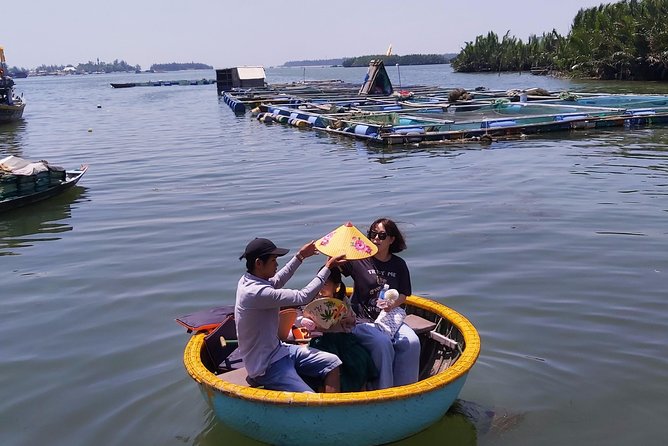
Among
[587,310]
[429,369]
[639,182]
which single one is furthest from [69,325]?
[639,182]

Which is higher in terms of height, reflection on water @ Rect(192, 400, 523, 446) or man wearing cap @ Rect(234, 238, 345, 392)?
man wearing cap @ Rect(234, 238, 345, 392)

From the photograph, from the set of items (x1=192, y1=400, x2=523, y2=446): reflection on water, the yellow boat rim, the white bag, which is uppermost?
the white bag

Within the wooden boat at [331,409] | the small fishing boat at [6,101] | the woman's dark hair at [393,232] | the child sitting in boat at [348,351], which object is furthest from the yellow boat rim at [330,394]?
the small fishing boat at [6,101]

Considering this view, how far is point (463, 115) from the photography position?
96.8ft

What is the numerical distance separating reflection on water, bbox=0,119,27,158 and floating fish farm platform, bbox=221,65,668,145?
1114 cm

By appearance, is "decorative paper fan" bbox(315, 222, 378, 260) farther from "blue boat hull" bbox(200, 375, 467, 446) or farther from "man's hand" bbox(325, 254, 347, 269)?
"blue boat hull" bbox(200, 375, 467, 446)

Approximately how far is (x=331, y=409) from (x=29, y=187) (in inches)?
465

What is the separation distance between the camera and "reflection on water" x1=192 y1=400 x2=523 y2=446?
531cm

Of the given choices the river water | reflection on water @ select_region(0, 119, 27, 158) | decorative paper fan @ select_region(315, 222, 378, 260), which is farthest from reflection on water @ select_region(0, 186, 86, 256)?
reflection on water @ select_region(0, 119, 27, 158)

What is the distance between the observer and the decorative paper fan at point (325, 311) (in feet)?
16.5

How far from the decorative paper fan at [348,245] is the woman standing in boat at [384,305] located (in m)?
0.37

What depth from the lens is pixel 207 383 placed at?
480cm

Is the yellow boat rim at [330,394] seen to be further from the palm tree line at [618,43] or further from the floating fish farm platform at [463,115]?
the palm tree line at [618,43]

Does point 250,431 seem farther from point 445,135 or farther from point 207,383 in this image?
point 445,135
